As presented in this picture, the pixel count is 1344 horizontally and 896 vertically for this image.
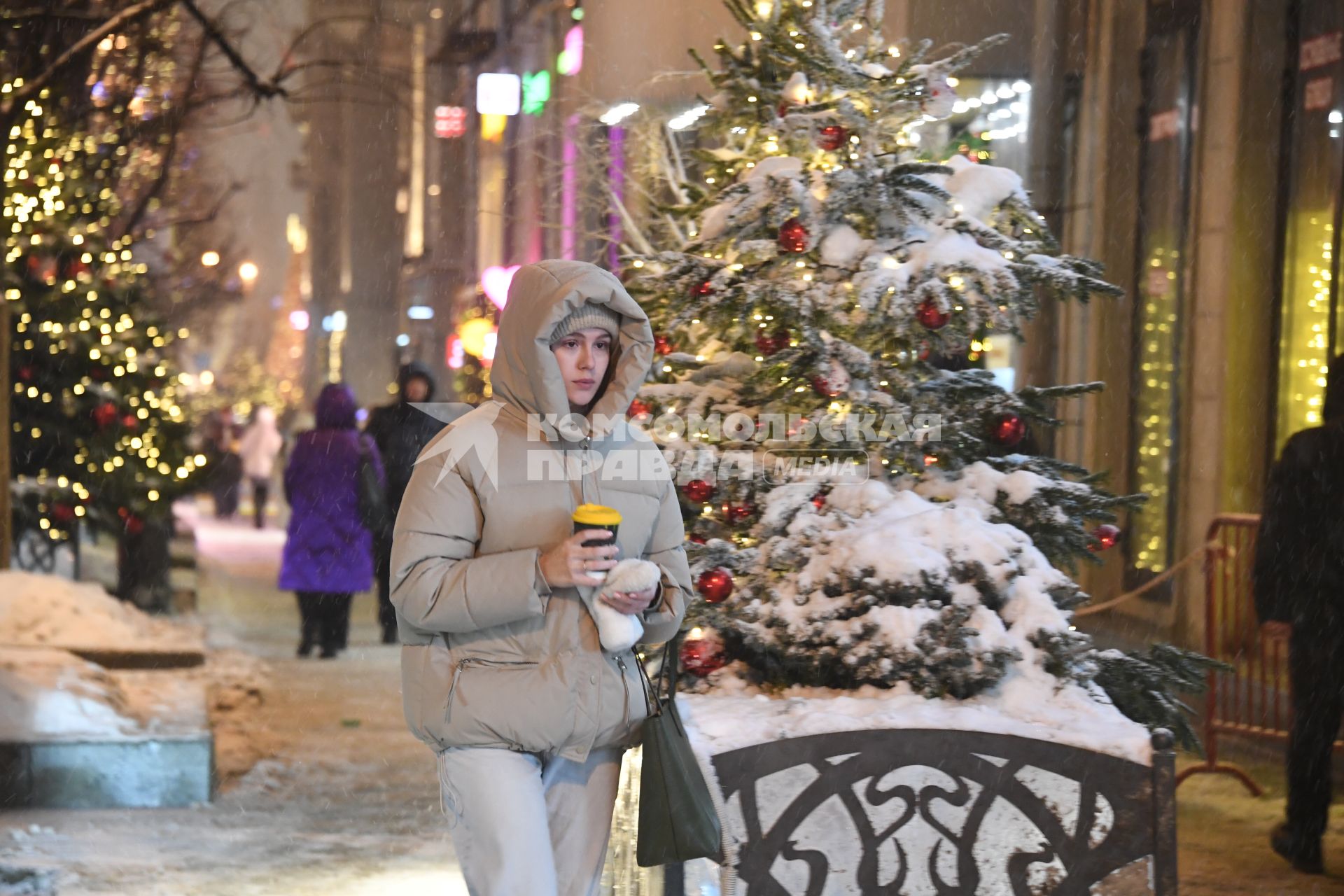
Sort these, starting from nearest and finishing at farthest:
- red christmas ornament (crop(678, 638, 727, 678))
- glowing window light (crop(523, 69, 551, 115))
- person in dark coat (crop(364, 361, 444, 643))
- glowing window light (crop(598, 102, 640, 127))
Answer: red christmas ornament (crop(678, 638, 727, 678)) < glowing window light (crop(598, 102, 640, 127)) < person in dark coat (crop(364, 361, 444, 643)) < glowing window light (crop(523, 69, 551, 115))

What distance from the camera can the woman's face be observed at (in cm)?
381

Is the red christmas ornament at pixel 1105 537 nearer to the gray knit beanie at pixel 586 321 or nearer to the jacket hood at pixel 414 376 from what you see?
the gray knit beanie at pixel 586 321

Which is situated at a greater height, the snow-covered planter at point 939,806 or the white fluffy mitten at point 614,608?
the white fluffy mitten at point 614,608

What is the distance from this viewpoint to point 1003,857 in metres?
4.44

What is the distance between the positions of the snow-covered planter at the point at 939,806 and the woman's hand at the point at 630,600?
0.83 metres

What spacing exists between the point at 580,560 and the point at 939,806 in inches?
58.0

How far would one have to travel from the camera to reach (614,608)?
3.66 metres

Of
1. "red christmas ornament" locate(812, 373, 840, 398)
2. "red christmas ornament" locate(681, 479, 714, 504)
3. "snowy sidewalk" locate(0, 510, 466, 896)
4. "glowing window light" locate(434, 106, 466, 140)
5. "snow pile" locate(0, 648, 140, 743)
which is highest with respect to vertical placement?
"glowing window light" locate(434, 106, 466, 140)

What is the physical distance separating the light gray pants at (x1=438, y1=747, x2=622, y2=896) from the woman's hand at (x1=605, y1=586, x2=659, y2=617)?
1.34ft

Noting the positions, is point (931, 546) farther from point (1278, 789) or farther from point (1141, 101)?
point (1141, 101)

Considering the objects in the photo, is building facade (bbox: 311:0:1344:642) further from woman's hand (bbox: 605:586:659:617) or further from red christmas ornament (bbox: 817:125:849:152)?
woman's hand (bbox: 605:586:659:617)

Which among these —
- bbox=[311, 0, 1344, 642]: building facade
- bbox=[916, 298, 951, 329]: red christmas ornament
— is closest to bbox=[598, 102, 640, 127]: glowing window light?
bbox=[311, 0, 1344, 642]: building facade

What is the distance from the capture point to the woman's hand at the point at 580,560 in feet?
11.7

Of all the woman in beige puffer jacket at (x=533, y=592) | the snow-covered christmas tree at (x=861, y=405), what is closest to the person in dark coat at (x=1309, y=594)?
the snow-covered christmas tree at (x=861, y=405)
